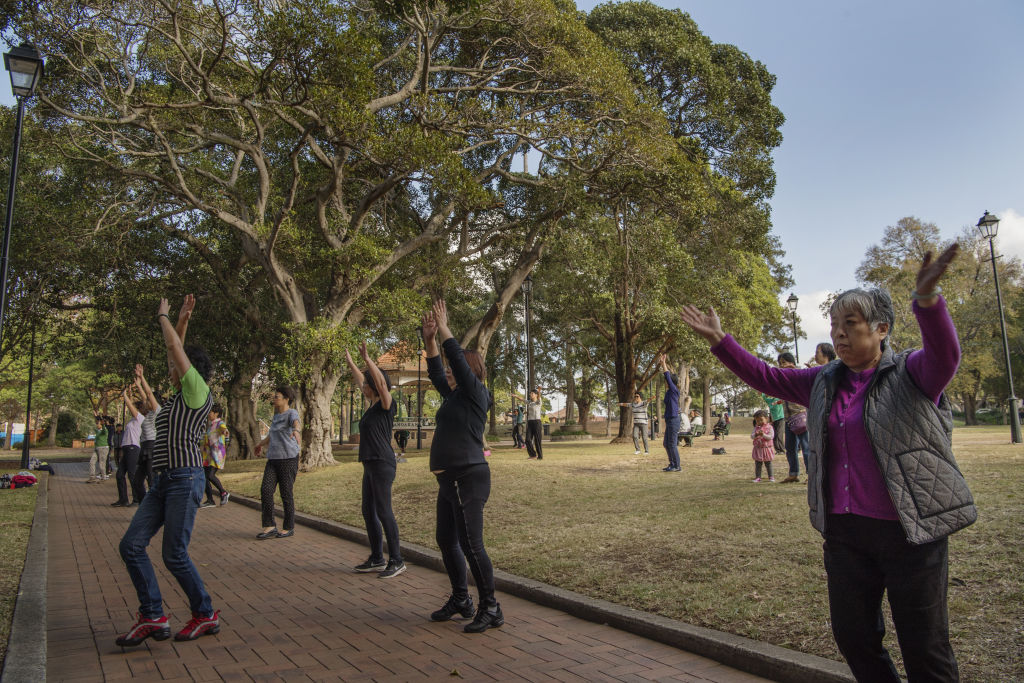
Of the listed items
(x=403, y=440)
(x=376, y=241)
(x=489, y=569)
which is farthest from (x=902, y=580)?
(x=403, y=440)

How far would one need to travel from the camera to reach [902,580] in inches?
99.0

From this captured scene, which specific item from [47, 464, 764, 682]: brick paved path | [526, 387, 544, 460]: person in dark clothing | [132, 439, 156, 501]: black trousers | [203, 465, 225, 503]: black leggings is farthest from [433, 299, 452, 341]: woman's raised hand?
[526, 387, 544, 460]: person in dark clothing

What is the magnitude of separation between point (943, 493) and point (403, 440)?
24369 mm

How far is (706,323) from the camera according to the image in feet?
10.5

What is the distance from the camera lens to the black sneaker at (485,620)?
5145 millimetres

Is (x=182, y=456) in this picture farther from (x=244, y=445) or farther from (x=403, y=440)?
(x=244, y=445)

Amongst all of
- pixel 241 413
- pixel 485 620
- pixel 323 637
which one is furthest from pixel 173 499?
pixel 241 413

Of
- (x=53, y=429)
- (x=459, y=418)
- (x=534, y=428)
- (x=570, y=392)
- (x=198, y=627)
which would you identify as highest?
(x=570, y=392)

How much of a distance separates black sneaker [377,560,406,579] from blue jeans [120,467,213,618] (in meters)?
2.38

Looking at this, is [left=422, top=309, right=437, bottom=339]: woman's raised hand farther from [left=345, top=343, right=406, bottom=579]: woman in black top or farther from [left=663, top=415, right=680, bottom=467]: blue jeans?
[left=663, top=415, right=680, bottom=467]: blue jeans

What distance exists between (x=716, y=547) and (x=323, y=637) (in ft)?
11.4

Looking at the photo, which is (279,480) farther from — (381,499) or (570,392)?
(570,392)

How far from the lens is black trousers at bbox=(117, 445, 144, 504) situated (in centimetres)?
1302

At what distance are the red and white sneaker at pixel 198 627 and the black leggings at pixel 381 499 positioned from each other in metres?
2.01
